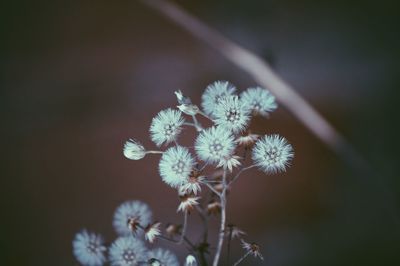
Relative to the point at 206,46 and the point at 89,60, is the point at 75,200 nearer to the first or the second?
the point at 89,60

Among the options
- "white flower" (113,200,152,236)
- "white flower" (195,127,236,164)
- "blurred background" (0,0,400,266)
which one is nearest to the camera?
"white flower" (195,127,236,164)

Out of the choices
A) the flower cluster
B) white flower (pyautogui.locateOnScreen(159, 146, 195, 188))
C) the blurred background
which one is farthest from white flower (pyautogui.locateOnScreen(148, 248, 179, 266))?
the blurred background

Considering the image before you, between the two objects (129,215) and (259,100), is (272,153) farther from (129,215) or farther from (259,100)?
(129,215)

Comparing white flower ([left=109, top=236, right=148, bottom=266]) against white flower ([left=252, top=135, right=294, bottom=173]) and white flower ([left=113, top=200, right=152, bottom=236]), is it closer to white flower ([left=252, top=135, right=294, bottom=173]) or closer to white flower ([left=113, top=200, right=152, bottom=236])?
white flower ([left=113, top=200, right=152, bottom=236])

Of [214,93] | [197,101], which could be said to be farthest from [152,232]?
[197,101]

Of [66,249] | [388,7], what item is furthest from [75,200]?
[388,7]

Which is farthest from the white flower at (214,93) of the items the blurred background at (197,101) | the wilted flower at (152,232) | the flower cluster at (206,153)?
the blurred background at (197,101)
